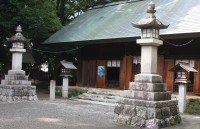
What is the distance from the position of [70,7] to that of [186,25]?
18188mm

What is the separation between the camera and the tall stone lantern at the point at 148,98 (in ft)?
31.4

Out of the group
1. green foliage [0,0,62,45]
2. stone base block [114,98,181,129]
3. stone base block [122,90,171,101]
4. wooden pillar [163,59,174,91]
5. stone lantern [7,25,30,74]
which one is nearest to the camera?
stone base block [114,98,181,129]

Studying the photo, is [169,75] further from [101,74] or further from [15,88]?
[15,88]

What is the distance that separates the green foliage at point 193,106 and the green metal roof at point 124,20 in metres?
3.35

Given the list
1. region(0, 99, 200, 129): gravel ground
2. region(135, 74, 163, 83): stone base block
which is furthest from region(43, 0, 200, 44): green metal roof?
region(0, 99, 200, 129): gravel ground

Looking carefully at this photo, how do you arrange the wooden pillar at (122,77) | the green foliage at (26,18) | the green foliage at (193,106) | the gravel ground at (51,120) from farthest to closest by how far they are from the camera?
the green foliage at (26,18), the wooden pillar at (122,77), the green foliage at (193,106), the gravel ground at (51,120)

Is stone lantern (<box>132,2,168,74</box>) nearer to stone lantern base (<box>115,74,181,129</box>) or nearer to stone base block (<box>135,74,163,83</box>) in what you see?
stone base block (<box>135,74,163,83</box>)

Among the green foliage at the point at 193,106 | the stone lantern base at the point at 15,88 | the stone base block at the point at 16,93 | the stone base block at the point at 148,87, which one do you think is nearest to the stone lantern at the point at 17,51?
the stone lantern base at the point at 15,88

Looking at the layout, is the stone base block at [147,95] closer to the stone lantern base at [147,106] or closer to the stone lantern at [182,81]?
the stone lantern base at [147,106]

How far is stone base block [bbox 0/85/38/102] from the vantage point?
52.0 feet

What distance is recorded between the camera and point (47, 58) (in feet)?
94.7

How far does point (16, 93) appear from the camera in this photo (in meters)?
16.0

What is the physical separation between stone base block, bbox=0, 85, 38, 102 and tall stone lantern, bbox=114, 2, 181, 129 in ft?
24.2

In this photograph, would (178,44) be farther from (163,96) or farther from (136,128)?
(136,128)
